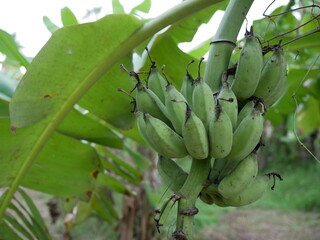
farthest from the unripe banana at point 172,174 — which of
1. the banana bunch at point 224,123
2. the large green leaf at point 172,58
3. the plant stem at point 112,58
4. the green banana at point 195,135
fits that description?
the large green leaf at point 172,58

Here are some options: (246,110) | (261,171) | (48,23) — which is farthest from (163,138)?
(261,171)

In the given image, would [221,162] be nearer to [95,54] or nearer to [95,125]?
[95,54]

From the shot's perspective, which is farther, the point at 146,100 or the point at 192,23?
the point at 192,23

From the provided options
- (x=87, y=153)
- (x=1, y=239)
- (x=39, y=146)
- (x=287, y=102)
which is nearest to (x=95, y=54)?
(x=39, y=146)

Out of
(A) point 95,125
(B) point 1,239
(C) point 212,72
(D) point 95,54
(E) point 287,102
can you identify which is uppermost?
(E) point 287,102

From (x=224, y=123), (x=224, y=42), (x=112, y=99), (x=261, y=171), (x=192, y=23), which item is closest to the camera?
(x=224, y=123)

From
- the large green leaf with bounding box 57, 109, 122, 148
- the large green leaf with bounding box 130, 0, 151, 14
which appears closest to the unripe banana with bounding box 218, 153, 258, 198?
the large green leaf with bounding box 57, 109, 122, 148

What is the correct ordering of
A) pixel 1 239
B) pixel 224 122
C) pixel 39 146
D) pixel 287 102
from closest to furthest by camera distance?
1. pixel 224 122
2. pixel 39 146
3. pixel 1 239
4. pixel 287 102

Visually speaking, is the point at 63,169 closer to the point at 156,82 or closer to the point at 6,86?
the point at 6,86
